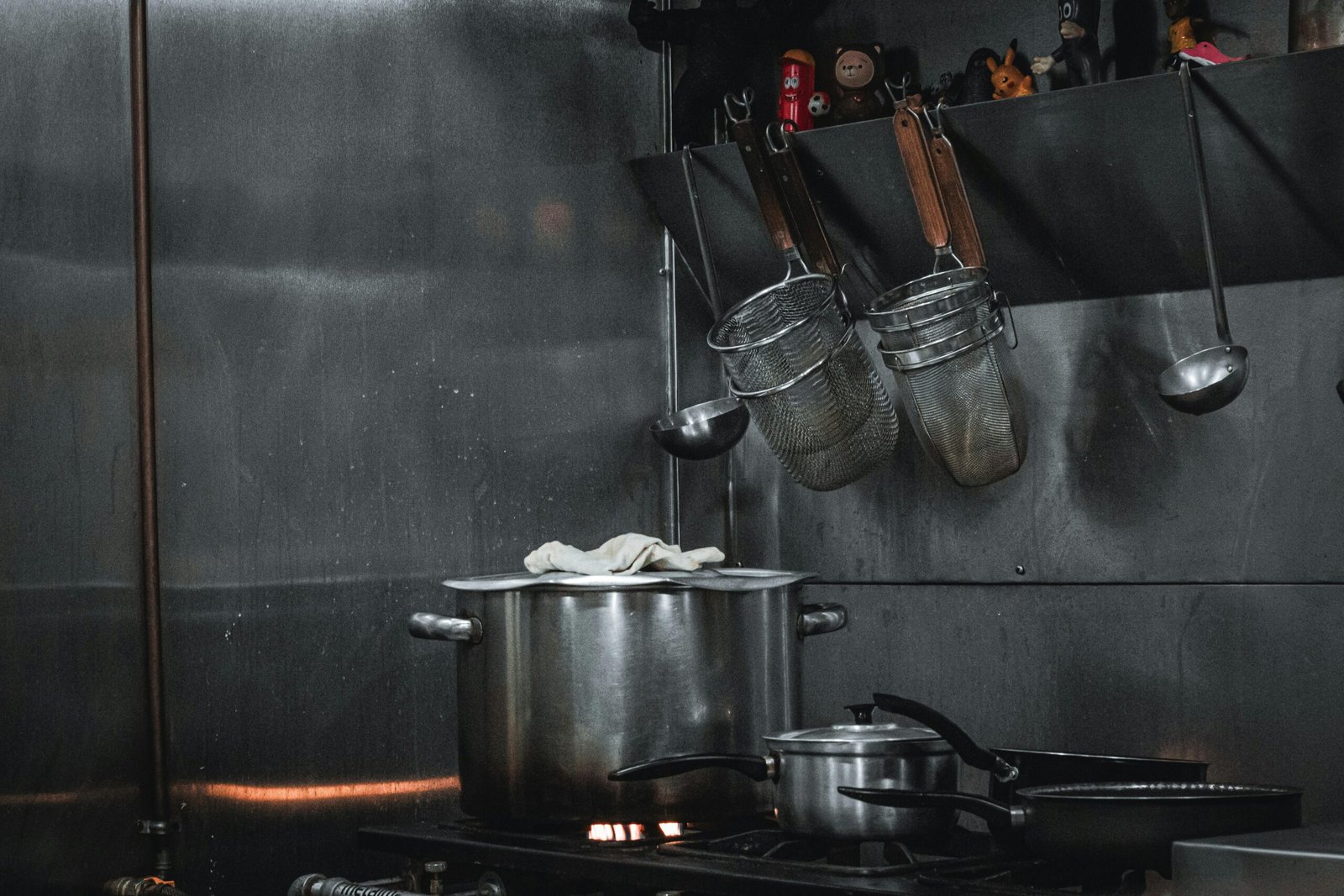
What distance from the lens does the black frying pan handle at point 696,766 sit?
3.56ft

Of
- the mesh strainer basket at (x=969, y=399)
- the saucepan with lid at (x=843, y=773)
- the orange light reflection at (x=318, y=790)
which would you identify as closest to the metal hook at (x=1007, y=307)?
the mesh strainer basket at (x=969, y=399)

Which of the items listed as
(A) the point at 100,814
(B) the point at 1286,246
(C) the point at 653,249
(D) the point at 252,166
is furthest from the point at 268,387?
(B) the point at 1286,246

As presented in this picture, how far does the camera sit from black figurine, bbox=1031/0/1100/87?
55.7 inches

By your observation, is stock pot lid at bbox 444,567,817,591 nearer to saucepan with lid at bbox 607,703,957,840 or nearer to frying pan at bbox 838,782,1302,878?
saucepan with lid at bbox 607,703,957,840

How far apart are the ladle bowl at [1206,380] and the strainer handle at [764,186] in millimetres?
426

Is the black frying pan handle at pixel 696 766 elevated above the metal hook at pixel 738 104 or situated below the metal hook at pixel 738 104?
below

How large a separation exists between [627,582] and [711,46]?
2.57 ft

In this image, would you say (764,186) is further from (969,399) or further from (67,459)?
(67,459)

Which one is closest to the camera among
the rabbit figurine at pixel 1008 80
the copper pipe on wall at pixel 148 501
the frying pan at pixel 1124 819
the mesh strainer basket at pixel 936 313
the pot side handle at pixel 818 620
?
the frying pan at pixel 1124 819

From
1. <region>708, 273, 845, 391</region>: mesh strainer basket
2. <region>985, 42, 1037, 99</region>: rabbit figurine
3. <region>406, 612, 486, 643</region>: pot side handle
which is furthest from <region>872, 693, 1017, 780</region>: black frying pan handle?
Answer: <region>985, 42, 1037, 99</region>: rabbit figurine

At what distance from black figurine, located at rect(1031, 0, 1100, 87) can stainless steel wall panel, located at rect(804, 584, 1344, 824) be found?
53 cm

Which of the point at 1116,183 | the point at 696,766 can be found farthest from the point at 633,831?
the point at 1116,183

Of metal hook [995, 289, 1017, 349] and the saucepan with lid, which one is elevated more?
metal hook [995, 289, 1017, 349]

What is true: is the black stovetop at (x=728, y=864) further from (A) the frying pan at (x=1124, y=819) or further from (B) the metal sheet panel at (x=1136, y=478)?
(B) the metal sheet panel at (x=1136, y=478)
